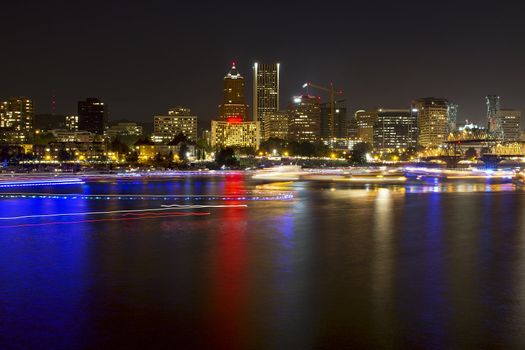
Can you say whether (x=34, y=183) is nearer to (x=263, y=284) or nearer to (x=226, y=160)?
(x=263, y=284)

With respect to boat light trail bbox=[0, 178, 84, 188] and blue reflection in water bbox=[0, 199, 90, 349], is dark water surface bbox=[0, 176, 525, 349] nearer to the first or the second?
blue reflection in water bbox=[0, 199, 90, 349]

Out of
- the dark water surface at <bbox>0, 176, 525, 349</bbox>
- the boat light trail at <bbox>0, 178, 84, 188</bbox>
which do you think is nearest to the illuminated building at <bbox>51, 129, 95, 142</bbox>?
the boat light trail at <bbox>0, 178, 84, 188</bbox>

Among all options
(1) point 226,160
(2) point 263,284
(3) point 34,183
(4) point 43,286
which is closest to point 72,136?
(1) point 226,160

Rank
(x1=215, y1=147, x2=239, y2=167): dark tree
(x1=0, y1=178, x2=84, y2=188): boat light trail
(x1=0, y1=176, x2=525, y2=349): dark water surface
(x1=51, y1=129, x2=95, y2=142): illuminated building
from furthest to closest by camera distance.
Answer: (x1=51, y1=129, x2=95, y2=142): illuminated building < (x1=215, y1=147, x2=239, y2=167): dark tree < (x1=0, y1=178, x2=84, y2=188): boat light trail < (x1=0, y1=176, x2=525, y2=349): dark water surface

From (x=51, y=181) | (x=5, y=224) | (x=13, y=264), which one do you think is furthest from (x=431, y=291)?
(x=51, y=181)

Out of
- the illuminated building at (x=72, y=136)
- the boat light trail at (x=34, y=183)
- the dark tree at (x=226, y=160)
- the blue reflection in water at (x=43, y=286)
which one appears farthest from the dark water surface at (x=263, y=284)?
the illuminated building at (x=72, y=136)

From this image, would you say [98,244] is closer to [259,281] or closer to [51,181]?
[259,281]

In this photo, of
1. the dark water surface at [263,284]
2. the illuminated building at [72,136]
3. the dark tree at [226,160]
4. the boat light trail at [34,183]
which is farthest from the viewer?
the illuminated building at [72,136]

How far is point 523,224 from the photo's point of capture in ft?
59.3

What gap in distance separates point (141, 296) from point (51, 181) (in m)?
39.7

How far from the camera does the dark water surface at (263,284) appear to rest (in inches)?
287

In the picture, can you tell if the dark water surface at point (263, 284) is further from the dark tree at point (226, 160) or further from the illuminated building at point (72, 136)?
the illuminated building at point (72, 136)

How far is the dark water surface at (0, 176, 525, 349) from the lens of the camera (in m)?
7.30

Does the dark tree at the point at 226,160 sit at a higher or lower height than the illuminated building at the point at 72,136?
lower
